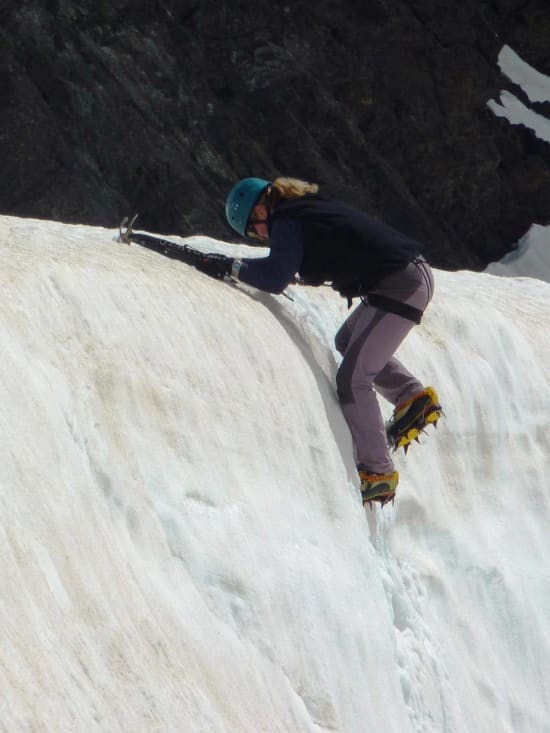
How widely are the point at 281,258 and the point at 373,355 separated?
27.4 inches

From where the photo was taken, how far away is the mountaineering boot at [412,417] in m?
6.02

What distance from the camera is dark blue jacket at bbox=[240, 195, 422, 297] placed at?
18.4ft

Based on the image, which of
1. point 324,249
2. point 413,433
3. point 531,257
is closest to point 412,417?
point 413,433

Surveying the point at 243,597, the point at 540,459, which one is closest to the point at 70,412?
the point at 243,597

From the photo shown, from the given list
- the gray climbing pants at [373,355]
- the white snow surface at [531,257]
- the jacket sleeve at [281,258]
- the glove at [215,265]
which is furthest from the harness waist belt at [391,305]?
the white snow surface at [531,257]

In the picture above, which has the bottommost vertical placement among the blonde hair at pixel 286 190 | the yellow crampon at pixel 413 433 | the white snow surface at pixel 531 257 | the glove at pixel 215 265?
the white snow surface at pixel 531 257

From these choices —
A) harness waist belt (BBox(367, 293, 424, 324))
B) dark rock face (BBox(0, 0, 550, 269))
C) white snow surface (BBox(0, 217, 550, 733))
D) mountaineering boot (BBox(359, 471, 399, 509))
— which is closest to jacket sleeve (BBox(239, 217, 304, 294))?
white snow surface (BBox(0, 217, 550, 733))

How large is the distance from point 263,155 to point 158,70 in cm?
239

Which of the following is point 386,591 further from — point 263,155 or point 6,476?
point 263,155

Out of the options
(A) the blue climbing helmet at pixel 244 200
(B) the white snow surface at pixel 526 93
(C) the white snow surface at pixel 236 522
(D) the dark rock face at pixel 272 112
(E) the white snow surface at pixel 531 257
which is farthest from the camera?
(B) the white snow surface at pixel 526 93

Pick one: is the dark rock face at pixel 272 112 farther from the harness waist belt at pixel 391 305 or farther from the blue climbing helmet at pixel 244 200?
the harness waist belt at pixel 391 305

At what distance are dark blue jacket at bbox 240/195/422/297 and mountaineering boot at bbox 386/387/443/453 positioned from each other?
0.69 meters

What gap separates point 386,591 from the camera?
19.4 ft

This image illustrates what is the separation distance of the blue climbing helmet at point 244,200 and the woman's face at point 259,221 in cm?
2
